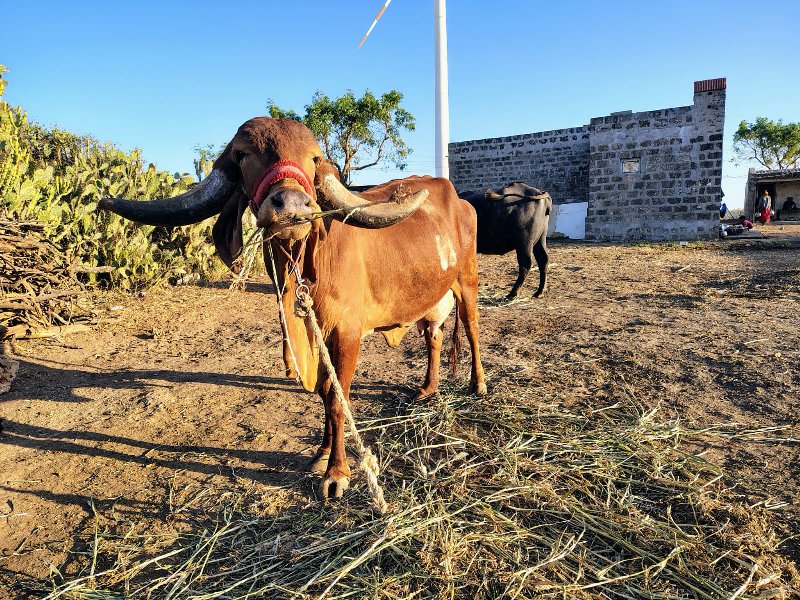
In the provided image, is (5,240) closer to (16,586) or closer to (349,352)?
(16,586)

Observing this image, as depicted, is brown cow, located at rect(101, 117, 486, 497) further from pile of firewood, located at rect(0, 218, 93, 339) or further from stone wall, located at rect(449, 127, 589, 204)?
stone wall, located at rect(449, 127, 589, 204)

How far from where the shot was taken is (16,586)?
7.55ft

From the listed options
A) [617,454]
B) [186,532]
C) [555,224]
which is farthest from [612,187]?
[186,532]

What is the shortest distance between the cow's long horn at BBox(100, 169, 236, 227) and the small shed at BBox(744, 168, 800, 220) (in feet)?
112

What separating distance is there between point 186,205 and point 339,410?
145 centimetres

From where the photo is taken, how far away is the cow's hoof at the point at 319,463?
317 centimetres

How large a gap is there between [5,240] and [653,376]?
6.87 meters

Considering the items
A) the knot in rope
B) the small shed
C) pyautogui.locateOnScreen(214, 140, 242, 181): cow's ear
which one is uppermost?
the small shed

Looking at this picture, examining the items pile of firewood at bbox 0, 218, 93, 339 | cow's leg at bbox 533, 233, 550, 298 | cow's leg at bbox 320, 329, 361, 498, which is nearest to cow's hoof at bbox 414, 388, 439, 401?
cow's leg at bbox 320, 329, 361, 498

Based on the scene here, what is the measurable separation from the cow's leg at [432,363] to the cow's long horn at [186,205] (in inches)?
89.3

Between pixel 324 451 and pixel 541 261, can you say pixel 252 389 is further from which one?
pixel 541 261

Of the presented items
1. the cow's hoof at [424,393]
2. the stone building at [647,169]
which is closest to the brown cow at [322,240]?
the cow's hoof at [424,393]

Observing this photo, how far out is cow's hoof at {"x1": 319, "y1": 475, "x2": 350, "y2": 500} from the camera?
2.85m

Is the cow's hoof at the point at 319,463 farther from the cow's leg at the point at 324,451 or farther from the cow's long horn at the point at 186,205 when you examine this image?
the cow's long horn at the point at 186,205
